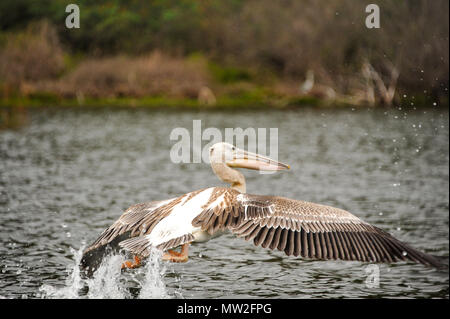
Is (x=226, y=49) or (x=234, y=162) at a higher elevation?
(x=226, y=49)

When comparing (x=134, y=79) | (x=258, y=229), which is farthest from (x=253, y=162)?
(x=134, y=79)

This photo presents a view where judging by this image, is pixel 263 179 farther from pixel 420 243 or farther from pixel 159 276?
pixel 159 276

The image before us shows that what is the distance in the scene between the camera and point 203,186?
16656 mm

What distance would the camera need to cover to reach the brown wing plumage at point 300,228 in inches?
275

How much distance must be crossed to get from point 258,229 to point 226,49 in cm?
4860

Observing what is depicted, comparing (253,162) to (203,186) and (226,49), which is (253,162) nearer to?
(203,186)

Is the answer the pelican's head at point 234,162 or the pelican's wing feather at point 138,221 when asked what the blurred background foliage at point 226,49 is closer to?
the pelican's head at point 234,162

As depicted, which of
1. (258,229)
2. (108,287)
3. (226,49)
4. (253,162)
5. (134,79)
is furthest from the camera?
(226,49)

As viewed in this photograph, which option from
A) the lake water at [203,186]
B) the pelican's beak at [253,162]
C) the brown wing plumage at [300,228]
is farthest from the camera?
the lake water at [203,186]

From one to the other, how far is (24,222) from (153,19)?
42.8 m

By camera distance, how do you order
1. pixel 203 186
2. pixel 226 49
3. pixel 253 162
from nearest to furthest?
pixel 253 162, pixel 203 186, pixel 226 49

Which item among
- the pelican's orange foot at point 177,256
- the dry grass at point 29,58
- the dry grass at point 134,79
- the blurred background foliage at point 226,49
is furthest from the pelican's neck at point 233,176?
the dry grass at point 29,58

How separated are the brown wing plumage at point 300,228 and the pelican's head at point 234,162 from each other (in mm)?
691

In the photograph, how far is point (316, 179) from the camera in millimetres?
17656
